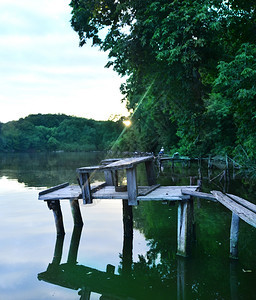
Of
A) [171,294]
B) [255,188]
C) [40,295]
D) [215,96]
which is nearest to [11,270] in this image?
[40,295]

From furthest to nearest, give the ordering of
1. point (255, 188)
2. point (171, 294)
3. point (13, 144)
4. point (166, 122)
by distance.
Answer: point (13, 144) < point (166, 122) < point (255, 188) < point (171, 294)

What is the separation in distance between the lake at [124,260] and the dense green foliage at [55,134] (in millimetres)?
122979

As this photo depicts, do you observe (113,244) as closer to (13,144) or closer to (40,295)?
(40,295)

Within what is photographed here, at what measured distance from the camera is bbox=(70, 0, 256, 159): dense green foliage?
48.1ft

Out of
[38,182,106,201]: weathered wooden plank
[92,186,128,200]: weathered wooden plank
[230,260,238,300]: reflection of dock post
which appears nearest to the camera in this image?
[230,260,238,300]: reflection of dock post

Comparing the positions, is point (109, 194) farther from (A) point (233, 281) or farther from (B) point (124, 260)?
(A) point (233, 281)

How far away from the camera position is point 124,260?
939cm

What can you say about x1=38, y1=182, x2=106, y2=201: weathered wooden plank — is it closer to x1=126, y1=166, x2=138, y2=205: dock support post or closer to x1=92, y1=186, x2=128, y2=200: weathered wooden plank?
x1=92, y1=186, x2=128, y2=200: weathered wooden plank

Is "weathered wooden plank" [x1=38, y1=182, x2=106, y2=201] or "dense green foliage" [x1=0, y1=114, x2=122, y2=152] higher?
"dense green foliage" [x1=0, y1=114, x2=122, y2=152]

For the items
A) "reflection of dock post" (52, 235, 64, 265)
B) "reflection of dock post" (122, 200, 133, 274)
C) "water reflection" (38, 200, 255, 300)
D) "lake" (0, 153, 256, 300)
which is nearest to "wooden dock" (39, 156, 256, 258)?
"water reflection" (38, 200, 255, 300)

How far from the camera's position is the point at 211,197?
348 inches

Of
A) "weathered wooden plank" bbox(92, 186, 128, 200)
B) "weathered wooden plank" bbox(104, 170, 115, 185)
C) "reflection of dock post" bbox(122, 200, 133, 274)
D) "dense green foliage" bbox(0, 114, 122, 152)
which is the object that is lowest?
"reflection of dock post" bbox(122, 200, 133, 274)

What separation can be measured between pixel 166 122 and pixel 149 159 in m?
42.7

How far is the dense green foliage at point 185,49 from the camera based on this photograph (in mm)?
14664
